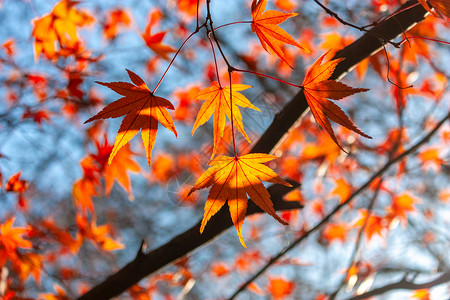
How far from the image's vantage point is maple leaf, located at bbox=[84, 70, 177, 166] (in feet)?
2.02

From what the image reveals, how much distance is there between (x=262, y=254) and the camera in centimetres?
363

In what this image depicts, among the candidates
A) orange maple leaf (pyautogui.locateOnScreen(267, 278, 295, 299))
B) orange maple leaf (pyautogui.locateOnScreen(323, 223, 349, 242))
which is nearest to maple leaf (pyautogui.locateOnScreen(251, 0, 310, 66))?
orange maple leaf (pyautogui.locateOnScreen(323, 223, 349, 242))

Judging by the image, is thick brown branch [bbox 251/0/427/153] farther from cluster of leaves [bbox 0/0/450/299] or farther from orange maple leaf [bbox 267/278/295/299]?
orange maple leaf [bbox 267/278/295/299]

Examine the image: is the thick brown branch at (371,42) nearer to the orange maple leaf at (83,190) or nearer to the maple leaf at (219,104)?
the maple leaf at (219,104)

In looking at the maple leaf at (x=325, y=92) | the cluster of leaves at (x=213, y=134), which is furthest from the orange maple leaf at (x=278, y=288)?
the maple leaf at (x=325, y=92)

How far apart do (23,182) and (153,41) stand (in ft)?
2.15

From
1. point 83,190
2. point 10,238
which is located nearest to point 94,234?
point 83,190

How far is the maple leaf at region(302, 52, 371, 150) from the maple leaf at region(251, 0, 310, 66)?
6 cm

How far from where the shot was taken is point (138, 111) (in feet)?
2.13

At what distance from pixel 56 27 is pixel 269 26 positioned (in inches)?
42.7

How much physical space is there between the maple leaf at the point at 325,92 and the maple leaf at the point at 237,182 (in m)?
0.12

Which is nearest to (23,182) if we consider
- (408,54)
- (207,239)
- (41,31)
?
(41,31)

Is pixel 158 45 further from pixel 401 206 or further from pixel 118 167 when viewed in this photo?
pixel 401 206

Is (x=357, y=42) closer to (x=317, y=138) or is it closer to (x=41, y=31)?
(x=41, y=31)
